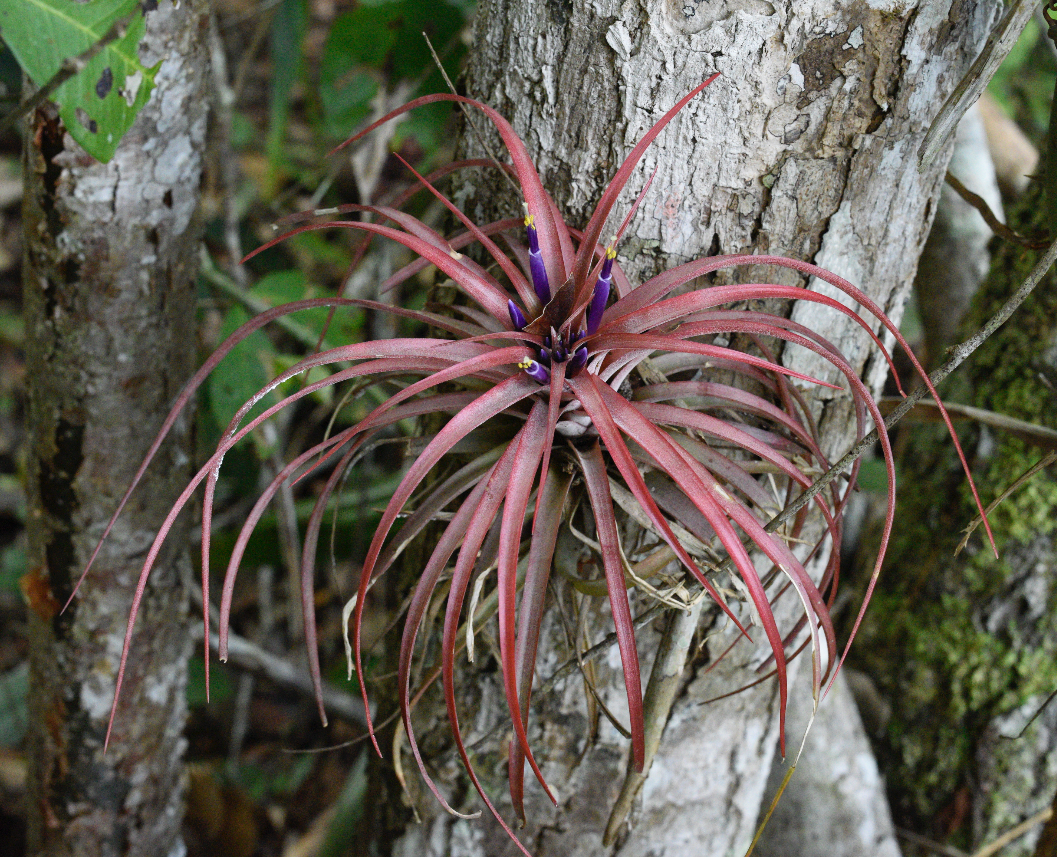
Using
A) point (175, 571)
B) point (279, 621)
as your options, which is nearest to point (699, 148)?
point (175, 571)

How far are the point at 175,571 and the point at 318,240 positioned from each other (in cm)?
109

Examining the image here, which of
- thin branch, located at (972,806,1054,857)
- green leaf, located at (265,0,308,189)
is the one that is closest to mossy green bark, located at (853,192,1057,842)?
thin branch, located at (972,806,1054,857)

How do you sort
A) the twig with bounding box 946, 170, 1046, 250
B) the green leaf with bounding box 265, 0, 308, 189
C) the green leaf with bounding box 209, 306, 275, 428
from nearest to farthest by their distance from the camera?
the twig with bounding box 946, 170, 1046, 250 → the green leaf with bounding box 209, 306, 275, 428 → the green leaf with bounding box 265, 0, 308, 189

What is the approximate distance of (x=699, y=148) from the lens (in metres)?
0.67

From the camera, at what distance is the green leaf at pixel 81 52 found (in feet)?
1.91

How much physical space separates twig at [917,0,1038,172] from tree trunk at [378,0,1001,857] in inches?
0.7

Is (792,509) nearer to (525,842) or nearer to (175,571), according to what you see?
(525,842)

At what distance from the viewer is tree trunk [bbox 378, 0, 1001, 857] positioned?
0.64 meters

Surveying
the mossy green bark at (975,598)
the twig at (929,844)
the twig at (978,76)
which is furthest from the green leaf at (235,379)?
the twig at (929,844)

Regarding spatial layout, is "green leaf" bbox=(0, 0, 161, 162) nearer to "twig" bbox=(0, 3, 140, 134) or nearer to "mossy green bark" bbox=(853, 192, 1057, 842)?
"twig" bbox=(0, 3, 140, 134)

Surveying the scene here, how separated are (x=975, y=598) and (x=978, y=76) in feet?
2.68

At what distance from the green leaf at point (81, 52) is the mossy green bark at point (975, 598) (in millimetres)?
1036

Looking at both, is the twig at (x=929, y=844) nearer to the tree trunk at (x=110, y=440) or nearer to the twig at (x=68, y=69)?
the tree trunk at (x=110, y=440)

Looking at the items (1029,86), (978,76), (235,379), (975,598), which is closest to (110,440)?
(235,379)
